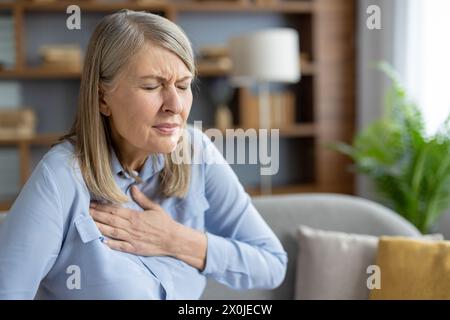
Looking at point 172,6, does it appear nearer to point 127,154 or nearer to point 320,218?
point 320,218

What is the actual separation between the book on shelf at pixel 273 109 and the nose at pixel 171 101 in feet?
10.6

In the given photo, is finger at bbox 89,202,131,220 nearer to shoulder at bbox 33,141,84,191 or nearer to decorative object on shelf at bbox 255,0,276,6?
shoulder at bbox 33,141,84,191

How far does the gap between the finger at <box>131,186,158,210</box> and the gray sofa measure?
0.71 meters

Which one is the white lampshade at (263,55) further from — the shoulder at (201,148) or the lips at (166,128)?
the lips at (166,128)

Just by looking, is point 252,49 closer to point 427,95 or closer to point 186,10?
point 186,10

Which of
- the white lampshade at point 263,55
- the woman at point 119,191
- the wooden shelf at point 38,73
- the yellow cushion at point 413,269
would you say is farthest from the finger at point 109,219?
the wooden shelf at point 38,73

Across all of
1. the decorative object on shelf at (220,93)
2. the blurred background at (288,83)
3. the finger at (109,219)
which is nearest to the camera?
the finger at (109,219)

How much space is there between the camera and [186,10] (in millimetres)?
4223

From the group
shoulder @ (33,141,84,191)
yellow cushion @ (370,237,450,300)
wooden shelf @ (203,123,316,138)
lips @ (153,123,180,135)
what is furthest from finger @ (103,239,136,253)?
wooden shelf @ (203,123,316,138)

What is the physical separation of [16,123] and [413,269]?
302 centimetres

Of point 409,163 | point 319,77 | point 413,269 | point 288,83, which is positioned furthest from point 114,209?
point 288,83

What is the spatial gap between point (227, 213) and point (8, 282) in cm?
50

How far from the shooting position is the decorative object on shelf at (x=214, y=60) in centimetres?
416

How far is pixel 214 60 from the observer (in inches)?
166
